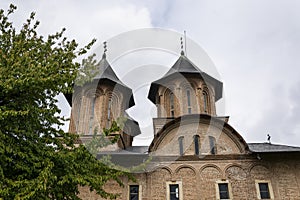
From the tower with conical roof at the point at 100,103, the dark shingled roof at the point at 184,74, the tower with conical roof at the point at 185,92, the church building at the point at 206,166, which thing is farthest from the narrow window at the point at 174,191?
the dark shingled roof at the point at 184,74

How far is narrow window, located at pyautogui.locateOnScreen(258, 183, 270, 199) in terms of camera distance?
15.0m

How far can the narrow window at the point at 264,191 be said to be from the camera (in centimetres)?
1504

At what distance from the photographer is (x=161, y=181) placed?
619 inches

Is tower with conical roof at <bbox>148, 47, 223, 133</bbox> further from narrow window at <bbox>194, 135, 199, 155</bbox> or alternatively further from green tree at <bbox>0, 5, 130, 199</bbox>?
green tree at <bbox>0, 5, 130, 199</bbox>

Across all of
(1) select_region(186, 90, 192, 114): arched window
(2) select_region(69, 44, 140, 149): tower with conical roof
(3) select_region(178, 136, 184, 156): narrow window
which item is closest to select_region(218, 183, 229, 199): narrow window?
(3) select_region(178, 136, 184, 156): narrow window

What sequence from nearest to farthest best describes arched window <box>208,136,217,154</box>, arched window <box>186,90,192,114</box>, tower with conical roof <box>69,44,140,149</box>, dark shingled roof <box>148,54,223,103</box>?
arched window <box>208,136,217,154</box> → tower with conical roof <box>69,44,140,149</box> → arched window <box>186,90,192,114</box> → dark shingled roof <box>148,54,223,103</box>

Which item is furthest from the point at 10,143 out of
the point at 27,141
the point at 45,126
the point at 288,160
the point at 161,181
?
the point at 288,160

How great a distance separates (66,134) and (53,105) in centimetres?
91

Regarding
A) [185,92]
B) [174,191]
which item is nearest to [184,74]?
[185,92]

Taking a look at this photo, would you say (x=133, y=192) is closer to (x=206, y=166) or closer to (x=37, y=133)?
(x=206, y=166)

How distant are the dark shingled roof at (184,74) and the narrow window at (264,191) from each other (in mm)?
10182

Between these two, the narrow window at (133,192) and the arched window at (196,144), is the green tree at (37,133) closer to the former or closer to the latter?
the narrow window at (133,192)

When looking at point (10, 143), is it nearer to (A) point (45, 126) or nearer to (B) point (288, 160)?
(A) point (45, 126)

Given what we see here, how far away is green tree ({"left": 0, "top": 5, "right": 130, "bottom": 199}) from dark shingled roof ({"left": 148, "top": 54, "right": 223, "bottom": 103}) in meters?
14.9
